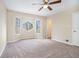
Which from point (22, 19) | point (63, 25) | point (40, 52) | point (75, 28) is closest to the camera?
point (40, 52)

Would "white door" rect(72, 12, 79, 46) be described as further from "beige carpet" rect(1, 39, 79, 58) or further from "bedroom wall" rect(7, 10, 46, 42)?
"bedroom wall" rect(7, 10, 46, 42)

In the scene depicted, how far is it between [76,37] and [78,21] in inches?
37.8

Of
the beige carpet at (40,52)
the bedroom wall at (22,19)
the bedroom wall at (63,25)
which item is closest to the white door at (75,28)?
the bedroom wall at (63,25)

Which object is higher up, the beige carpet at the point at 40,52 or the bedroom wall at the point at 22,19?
the bedroom wall at the point at 22,19

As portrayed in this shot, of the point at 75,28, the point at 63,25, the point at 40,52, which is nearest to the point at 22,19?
the point at 63,25

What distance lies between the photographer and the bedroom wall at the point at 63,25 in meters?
5.55

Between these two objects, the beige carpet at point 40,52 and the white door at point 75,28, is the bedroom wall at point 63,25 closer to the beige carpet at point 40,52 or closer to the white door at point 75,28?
the white door at point 75,28

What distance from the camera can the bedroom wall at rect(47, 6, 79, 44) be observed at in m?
5.55

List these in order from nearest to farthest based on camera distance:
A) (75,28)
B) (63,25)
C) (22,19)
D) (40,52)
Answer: (40,52) < (75,28) < (63,25) < (22,19)

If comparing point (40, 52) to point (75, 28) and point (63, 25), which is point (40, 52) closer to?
point (75, 28)

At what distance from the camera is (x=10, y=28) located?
6090 millimetres

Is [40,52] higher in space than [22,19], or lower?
lower

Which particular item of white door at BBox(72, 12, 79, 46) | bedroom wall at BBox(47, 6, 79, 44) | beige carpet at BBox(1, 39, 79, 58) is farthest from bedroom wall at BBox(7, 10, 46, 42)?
white door at BBox(72, 12, 79, 46)

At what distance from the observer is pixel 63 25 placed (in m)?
6.22
